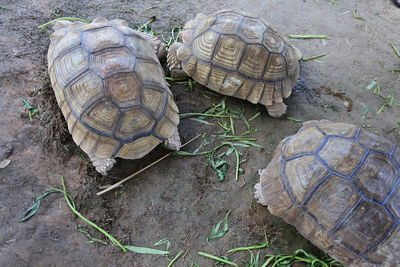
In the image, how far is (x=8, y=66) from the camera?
3.95 meters

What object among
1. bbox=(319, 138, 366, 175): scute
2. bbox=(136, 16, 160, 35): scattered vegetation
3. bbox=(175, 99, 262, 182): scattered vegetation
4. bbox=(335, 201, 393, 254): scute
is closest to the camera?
bbox=(335, 201, 393, 254): scute

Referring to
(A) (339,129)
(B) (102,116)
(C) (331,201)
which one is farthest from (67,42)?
(C) (331,201)

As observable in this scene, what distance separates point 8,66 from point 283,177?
355cm

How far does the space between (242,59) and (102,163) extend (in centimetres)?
192

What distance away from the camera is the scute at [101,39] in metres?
3.18

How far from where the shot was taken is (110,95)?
3.01 meters

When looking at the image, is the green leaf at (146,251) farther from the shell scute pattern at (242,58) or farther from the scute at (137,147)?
the shell scute pattern at (242,58)

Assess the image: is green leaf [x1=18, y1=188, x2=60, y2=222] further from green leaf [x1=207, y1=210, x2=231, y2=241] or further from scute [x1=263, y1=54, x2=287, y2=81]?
scute [x1=263, y1=54, x2=287, y2=81]

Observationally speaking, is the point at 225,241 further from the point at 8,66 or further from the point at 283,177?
the point at 8,66

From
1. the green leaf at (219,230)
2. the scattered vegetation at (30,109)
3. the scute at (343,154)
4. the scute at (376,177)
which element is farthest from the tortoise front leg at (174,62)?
the scute at (376,177)

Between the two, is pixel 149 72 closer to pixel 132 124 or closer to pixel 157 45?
pixel 132 124

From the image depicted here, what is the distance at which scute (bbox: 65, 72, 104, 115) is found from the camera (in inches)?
119

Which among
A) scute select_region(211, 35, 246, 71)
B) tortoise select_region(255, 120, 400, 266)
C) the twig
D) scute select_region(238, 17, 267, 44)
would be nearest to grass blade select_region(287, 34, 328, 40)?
the twig

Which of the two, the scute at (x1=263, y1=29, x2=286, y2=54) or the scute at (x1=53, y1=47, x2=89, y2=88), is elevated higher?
the scute at (x1=263, y1=29, x2=286, y2=54)
